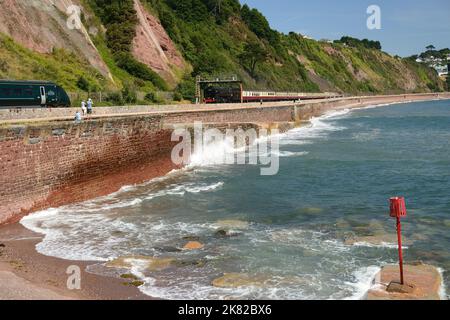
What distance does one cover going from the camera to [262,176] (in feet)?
93.6

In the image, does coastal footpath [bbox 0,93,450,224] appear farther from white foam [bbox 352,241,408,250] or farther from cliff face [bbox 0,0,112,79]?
cliff face [bbox 0,0,112,79]

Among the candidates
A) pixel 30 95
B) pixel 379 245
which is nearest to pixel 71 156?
pixel 30 95

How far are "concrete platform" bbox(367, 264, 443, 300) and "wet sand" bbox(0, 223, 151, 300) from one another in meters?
5.42

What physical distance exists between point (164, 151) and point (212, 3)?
86.7 meters

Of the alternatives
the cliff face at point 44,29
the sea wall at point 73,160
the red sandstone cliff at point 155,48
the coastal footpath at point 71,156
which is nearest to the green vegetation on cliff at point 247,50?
the red sandstone cliff at point 155,48

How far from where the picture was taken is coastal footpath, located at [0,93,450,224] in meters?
18.8

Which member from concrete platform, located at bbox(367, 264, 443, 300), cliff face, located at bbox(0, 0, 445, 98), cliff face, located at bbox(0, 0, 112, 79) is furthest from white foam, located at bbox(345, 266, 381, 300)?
cliff face, located at bbox(0, 0, 112, 79)

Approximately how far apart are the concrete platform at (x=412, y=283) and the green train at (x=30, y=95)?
21099 mm

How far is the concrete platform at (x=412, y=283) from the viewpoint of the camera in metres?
11.7

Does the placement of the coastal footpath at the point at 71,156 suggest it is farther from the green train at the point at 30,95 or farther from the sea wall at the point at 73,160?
the green train at the point at 30,95

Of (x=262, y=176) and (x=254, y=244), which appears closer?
(x=254, y=244)

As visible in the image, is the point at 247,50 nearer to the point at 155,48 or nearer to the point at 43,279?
the point at 155,48

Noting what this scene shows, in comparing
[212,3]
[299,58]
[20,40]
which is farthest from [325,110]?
[20,40]
